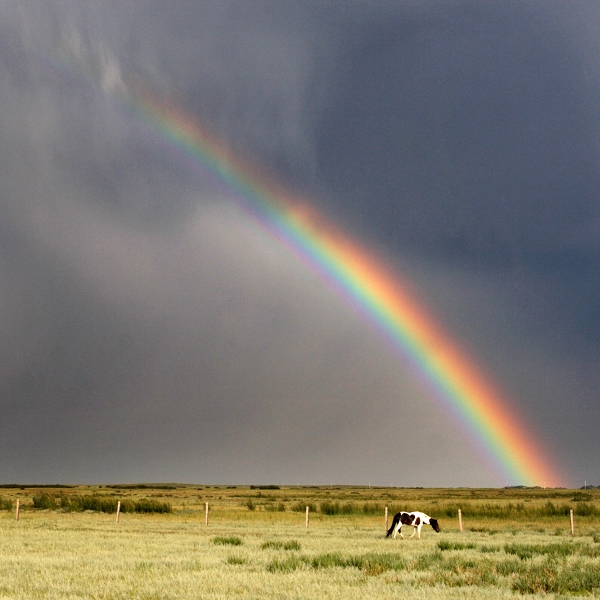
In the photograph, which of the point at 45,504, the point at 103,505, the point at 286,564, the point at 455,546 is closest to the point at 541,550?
the point at 455,546

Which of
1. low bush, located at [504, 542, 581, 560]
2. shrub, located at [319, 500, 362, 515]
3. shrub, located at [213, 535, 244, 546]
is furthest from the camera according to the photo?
shrub, located at [319, 500, 362, 515]

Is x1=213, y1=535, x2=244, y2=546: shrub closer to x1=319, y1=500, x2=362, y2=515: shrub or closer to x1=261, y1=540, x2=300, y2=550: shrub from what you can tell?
x1=261, y1=540, x2=300, y2=550: shrub

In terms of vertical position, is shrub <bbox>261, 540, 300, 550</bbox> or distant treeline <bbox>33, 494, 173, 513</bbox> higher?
distant treeline <bbox>33, 494, 173, 513</bbox>

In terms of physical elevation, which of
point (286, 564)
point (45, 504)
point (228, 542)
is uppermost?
point (45, 504)

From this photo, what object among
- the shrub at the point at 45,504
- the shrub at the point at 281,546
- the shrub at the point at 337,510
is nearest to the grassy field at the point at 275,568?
the shrub at the point at 281,546

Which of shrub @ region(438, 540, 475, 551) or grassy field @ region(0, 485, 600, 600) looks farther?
shrub @ region(438, 540, 475, 551)

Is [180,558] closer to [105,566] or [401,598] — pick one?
[105,566]

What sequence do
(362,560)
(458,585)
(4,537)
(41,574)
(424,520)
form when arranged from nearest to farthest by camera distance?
(458,585), (41,574), (362,560), (4,537), (424,520)

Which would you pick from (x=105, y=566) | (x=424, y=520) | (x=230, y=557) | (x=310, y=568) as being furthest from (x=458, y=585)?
(x=424, y=520)

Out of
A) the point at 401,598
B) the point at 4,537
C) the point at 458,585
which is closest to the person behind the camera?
the point at 401,598

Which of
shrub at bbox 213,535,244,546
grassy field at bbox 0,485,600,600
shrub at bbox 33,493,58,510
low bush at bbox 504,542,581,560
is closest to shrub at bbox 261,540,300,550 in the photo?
grassy field at bbox 0,485,600,600

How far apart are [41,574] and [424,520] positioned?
76.4 feet

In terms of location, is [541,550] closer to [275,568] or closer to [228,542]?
[275,568]

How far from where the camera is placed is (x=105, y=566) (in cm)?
1938
